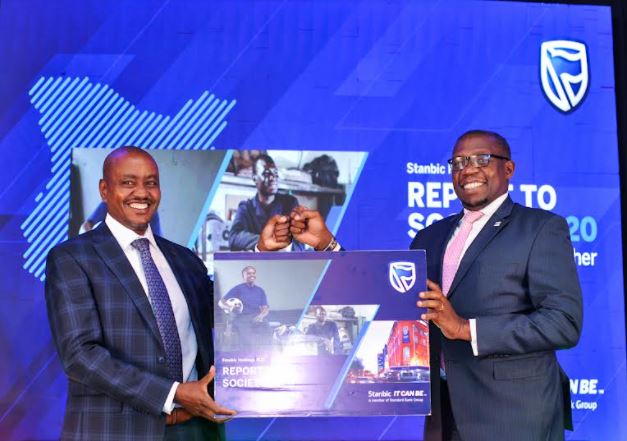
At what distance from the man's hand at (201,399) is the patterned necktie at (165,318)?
13 cm

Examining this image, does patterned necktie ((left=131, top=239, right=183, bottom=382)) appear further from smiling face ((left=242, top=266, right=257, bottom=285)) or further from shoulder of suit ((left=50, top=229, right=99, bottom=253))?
smiling face ((left=242, top=266, right=257, bottom=285))

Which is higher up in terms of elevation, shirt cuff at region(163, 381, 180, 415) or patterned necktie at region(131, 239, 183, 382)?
patterned necktie at region(131, 239, 183, 382)

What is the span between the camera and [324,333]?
2396mm

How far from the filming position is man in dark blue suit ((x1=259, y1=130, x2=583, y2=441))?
2424 millimetres

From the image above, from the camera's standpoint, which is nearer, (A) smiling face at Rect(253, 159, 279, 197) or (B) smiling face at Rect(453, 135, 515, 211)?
(B) smiling face at Rect(453, 135, 515, 211)

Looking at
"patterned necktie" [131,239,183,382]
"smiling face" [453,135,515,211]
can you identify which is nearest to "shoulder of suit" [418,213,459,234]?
"smiling face" [453,135,515,211]

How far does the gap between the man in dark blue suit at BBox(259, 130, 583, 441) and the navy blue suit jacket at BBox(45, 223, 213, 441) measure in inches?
37.4

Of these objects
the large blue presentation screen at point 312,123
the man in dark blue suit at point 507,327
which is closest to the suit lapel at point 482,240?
the man in dark blue suit at point 507,327

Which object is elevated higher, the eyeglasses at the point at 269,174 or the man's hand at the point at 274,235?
the eyeglasses at the point at 269,174

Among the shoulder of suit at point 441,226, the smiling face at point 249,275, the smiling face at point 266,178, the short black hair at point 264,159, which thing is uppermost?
the short black hair at point 264,159

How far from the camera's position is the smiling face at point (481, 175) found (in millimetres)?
2754

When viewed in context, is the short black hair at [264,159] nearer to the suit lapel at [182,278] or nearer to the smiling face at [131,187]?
the suit lapel at [182,278]

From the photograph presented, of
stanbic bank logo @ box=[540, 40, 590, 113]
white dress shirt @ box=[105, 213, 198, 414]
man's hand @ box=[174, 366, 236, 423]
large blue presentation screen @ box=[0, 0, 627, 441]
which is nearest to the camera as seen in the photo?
man's hand @ box=[174, 366, 236, 423]

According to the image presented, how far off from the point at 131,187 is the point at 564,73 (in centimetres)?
318
